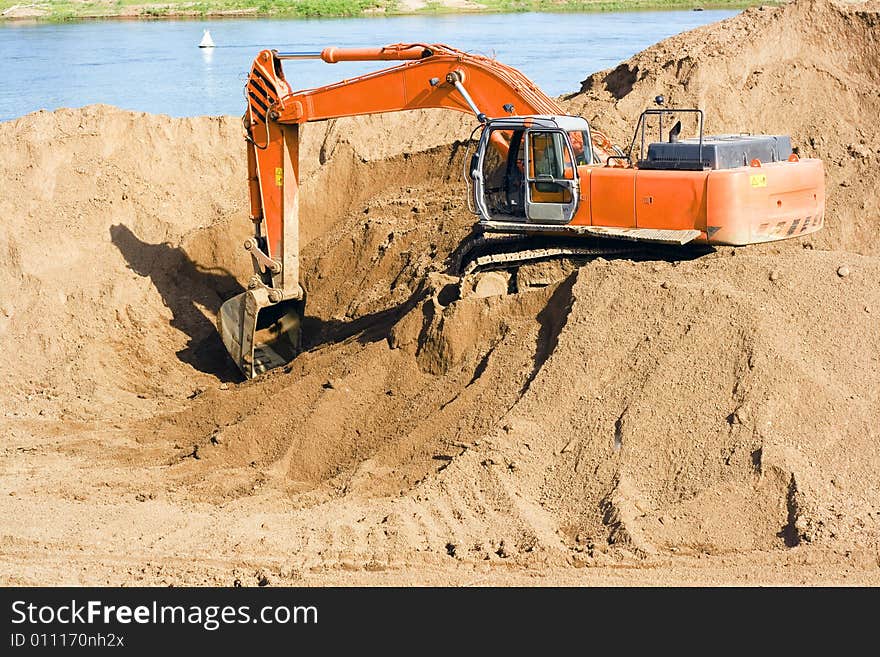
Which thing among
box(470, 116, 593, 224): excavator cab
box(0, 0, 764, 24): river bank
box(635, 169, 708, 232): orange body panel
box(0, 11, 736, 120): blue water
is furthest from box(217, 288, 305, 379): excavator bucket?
box(0, 0, 764, 24): river bank

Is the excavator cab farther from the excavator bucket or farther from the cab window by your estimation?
the excavator bucket

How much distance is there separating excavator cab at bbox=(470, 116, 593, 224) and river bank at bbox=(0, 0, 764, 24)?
3984 centimetres

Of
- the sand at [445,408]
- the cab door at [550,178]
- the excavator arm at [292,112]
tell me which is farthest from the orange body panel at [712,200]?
the excavator arm at [292,112]

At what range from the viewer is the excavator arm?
12070 millimetres

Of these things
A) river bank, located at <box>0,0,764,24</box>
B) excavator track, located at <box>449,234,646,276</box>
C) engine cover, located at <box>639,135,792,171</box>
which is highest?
river bank, located at <box>0,0,764,24</box>

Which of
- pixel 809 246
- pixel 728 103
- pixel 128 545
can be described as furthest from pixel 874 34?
pixel 128 545

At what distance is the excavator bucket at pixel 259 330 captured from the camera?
13320mm

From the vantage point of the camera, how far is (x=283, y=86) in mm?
12961

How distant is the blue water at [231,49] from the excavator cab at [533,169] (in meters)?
10.2

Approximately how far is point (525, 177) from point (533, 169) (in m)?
0.13

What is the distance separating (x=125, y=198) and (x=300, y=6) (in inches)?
1463

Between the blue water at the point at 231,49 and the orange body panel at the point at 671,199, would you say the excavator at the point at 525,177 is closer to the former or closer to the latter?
the orange body panel at the point at 671,199

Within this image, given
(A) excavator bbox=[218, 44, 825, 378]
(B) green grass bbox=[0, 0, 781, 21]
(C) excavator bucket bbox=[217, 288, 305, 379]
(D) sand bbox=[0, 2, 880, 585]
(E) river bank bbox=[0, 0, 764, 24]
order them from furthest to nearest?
(B) green grass bbox=[0, 0, 781, 21]
(E) river bank bbox=[0, 0, 764, 24]
(C) excavator bucket bbox=[217, 288, 305, 379]
(A) excavator bbox=[218, 44, 825, 378]
(D) sand bbox=[0, 2, 880, 585]

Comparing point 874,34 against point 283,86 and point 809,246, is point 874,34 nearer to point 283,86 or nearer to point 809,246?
point 809,246
